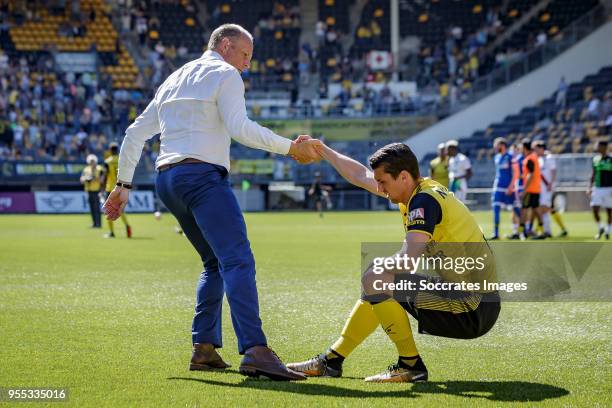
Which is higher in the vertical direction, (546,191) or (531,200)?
(546,191)

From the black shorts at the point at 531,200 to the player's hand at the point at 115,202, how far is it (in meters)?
17.4

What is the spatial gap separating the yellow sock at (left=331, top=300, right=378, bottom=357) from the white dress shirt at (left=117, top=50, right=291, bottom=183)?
1.17 metres

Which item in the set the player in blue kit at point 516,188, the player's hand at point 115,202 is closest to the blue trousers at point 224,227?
the player's hand at point 115,202

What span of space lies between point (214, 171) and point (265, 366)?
1331 millimetres

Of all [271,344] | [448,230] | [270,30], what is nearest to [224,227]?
[448,230]

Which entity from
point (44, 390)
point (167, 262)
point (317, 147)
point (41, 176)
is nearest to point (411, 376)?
point (317, 147)

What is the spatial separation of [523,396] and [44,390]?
9.47 feet

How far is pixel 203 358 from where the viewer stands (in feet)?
23.5

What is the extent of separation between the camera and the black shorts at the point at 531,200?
2355 cm

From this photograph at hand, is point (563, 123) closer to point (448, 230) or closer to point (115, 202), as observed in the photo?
point (115, 202)

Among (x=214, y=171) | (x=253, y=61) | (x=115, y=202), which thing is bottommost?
(x=115, y=202)

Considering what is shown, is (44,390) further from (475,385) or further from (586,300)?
(586,300)

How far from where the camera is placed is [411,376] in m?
6.52

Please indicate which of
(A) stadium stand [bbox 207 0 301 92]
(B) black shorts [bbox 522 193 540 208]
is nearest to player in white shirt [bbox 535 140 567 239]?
(B) black shorts [bbox 522 193 540 208]
